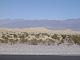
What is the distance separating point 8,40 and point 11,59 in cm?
1566

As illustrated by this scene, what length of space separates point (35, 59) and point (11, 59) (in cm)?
168

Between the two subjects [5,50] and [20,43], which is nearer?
[5,50]

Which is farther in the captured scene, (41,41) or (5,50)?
(41,41)

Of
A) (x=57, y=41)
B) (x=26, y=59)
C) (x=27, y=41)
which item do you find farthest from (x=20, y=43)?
(x=26, y=59)

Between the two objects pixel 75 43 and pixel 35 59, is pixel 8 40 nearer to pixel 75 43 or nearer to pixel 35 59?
pixel 75 43

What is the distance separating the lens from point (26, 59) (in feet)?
63.6

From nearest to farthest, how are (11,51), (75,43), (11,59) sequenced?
(11,59) → (11,51) → (75,43)

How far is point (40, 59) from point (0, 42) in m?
14.9

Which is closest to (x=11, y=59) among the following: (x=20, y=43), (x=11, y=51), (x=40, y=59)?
(x=40, y=59)

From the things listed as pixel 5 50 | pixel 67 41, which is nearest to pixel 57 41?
pixel 67 41

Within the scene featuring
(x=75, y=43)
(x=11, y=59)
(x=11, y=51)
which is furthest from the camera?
(x=75, y=43)

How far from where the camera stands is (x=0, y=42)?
110 ft

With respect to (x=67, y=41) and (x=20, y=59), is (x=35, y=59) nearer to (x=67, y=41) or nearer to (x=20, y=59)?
(x=20, y=59)

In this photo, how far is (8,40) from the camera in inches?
1367
